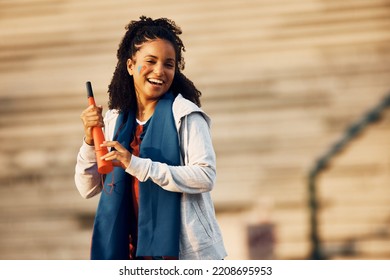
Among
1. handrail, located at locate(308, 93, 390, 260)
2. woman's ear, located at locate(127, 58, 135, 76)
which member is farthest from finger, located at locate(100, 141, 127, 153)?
handrail, located at locate(308, 93, 390, 260)

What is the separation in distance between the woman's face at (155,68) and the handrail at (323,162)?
4.69 feet

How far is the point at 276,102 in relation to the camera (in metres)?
4.52

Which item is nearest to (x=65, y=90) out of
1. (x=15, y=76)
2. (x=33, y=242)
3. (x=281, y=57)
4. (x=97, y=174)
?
(x=15, y=76)

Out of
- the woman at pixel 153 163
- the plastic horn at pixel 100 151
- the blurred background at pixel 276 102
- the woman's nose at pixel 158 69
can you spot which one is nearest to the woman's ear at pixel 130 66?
the woman at pixel 153 163

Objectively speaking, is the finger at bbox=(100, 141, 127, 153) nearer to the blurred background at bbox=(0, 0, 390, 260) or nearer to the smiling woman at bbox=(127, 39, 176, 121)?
the smiling woman at bbox=(127, 39, 176, 121)

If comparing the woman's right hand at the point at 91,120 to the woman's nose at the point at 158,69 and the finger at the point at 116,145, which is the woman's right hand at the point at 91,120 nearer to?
the finger at the point at 116,145

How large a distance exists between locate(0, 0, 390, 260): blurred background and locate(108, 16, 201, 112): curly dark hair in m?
1.09

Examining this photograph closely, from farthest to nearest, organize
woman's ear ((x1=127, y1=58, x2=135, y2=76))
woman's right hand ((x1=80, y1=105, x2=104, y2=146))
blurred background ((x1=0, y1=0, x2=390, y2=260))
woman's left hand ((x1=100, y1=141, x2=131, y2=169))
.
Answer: blurred background ((x1=0, y1=0, x2=390, y2=260)) → woman's ear ((x1=127, y1=58, x2=135, y2=76)) → woman's right hand ((x1=80, y1=105, x2=104, y2=146)) → woman's left hand ((x1=100, y1=141, x2=131, y2=169))

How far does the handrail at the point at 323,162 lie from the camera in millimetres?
4430

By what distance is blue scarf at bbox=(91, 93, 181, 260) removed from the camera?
3.12 meters

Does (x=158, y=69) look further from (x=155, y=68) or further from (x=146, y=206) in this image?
(x=146, y=206)

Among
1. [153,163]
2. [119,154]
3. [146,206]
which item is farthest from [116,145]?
[146,206]

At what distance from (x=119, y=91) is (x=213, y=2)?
136cm
